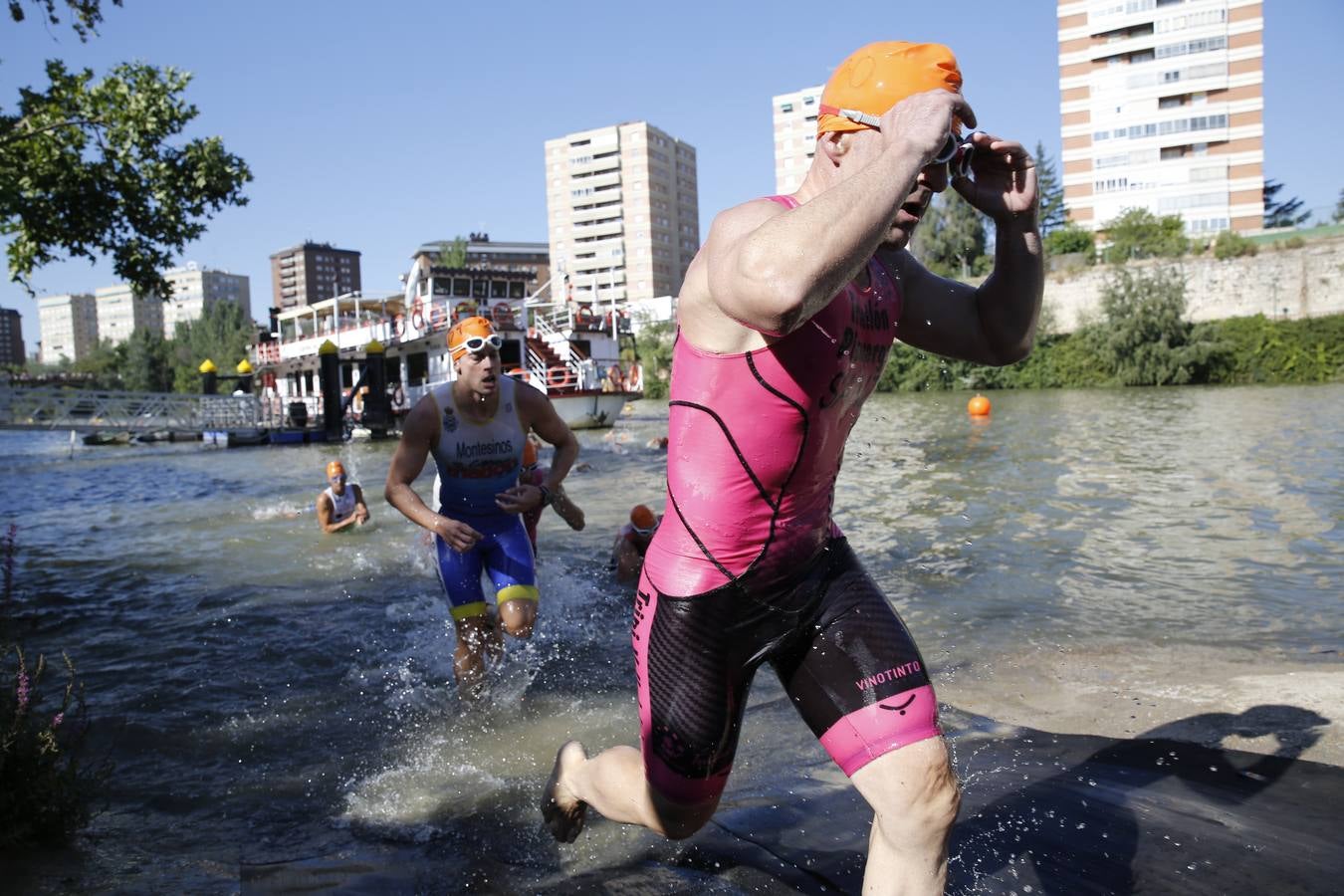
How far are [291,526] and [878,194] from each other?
45.1ft

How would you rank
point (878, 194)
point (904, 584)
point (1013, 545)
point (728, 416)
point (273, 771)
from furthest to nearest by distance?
1. point (1013, 545)
2. point (904, 584)
3. point (273, 771)
4. point (728, 416)
5. point (878, 194)

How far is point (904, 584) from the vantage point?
320 inches

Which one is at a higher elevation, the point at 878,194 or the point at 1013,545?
the point at 878,194

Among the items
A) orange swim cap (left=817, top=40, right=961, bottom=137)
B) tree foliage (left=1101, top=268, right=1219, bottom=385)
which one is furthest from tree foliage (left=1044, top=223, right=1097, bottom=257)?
orange swim cap (left=817, top=40, right=961, bottom=137)

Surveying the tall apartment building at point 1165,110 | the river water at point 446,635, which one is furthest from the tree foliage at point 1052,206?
the river water at point 446,635

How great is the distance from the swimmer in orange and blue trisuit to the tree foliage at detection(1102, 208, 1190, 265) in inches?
1996

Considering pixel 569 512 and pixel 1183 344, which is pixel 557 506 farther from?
pixel 1183 344

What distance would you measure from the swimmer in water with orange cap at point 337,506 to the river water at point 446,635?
236 millimetres

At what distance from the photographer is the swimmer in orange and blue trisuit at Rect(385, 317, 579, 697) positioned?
5520 millimetres

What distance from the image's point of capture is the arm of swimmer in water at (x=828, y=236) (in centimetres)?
172

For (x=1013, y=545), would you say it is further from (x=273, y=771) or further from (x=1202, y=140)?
(x=1202, y=140)

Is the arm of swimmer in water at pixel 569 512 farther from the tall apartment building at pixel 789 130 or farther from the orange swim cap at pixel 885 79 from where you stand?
the tall apartment building at pixel 789 130

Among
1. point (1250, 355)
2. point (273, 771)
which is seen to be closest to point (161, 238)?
point (273, 771)

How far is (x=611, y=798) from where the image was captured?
280 centimetres
